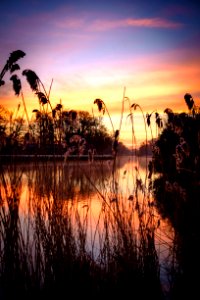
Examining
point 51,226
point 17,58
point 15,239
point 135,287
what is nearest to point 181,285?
point 135,287

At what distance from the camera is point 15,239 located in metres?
2.66

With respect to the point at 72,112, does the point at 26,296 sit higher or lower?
lower

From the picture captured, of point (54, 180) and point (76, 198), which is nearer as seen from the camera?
point (54, 180)

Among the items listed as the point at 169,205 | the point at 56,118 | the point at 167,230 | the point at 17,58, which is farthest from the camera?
the point at 169,205

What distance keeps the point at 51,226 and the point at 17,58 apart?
5.15ft

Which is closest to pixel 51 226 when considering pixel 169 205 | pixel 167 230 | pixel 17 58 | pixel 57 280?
pixel 57 280

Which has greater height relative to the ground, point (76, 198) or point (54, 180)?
point (54, 180)

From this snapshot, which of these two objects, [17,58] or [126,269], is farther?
[126,269]

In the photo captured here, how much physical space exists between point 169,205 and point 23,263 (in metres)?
7.11

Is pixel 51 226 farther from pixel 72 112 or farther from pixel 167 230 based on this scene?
pixel 167 230

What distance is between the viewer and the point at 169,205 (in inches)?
367

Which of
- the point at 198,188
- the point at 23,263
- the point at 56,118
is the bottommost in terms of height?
the point at 23,263

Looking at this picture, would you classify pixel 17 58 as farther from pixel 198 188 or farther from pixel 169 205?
pixel 169 205

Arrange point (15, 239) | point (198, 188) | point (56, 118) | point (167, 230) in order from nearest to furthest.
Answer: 1. point (15, 239)
2. point (56, 118)
3. point (198, 188)
4. point (167, 230)
